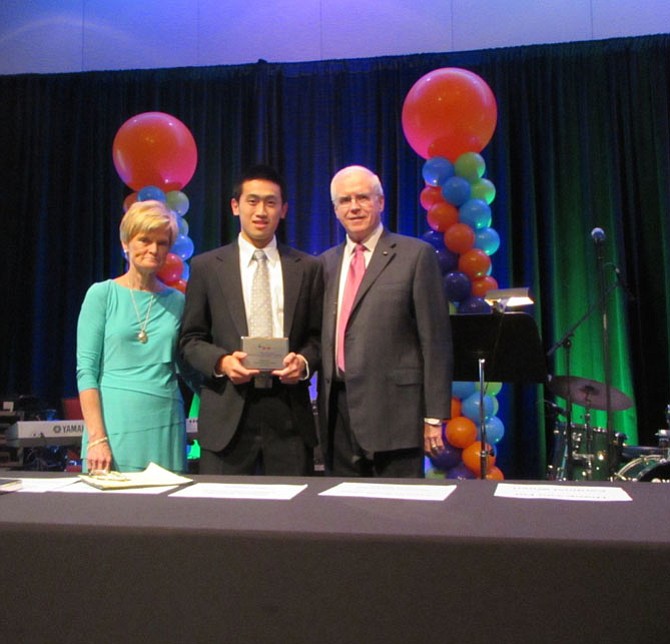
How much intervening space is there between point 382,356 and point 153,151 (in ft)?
10.4

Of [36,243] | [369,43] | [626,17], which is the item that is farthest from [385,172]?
[36,243]

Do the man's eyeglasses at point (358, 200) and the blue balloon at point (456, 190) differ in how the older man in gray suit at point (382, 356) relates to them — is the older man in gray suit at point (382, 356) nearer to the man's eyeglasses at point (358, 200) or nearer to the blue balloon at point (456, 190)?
the man's eyeglasses at point (358, 200)

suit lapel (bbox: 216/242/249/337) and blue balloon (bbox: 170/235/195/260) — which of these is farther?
blue balloon (bbox: 170/235/195/260)

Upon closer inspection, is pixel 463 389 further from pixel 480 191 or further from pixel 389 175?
pixel 389 175

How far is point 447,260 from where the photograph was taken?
15.1ft

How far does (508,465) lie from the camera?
17.8 feet

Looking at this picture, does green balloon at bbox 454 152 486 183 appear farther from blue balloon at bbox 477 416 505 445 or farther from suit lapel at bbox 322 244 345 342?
suit lapel at bbox 322 244 345 342

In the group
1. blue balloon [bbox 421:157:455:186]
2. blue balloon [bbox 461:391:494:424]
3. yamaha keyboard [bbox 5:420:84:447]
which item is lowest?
yamaha keyboard [bbox 5:420:84:447]

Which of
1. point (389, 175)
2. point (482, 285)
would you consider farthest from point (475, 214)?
point (389, 175)

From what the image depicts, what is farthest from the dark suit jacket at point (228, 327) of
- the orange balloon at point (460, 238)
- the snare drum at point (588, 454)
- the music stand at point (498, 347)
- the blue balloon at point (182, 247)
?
the blue balloon at point (182, 247)

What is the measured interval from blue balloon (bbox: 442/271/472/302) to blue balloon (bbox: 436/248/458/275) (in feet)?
0.29

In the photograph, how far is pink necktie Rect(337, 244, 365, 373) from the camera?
7.46 ft

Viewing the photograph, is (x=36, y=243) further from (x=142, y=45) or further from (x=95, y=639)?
(x=95, y=639)

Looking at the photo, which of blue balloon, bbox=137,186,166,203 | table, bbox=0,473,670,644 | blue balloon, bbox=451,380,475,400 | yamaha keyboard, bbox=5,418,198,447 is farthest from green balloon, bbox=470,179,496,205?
table, bbox=0,473,670,644
